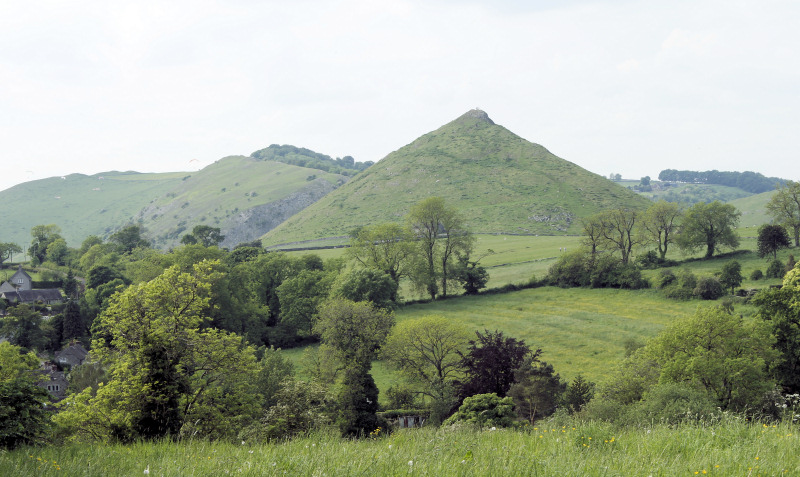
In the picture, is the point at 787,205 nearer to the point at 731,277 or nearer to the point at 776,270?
the point at 776,270

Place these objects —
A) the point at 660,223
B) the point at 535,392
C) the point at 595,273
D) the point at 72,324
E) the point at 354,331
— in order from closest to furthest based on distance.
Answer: the point at 535,392, the point at 354,331, the point at 72,324, the point at 595,273, the point at 660,223

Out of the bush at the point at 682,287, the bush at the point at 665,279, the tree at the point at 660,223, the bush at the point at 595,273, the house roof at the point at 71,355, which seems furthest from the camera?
the tree at the point at 660,223

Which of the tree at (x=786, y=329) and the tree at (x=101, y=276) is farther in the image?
the tree at (x=101, y=276)

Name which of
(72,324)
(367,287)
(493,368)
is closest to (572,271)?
(367,287)

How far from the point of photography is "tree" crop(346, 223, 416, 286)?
72062mm

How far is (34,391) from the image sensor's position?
39.9 feet

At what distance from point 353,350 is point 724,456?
3927 centimetres

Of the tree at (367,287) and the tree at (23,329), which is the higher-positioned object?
the tree at (367,287)

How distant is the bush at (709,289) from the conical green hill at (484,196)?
71.3 meters

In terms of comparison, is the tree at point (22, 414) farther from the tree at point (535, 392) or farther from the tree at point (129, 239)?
the tree at point (129, 239)

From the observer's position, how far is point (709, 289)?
55688 mm

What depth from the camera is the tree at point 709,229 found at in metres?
72.0

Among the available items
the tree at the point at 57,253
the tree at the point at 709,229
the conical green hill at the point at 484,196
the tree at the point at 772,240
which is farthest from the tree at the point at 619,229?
the tree at the point at 57,253

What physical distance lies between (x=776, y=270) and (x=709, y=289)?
9.07 m
